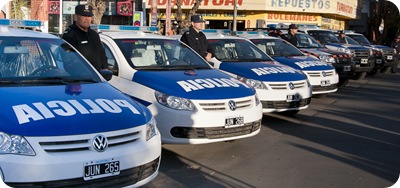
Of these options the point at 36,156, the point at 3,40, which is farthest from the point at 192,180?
the point at 3,40

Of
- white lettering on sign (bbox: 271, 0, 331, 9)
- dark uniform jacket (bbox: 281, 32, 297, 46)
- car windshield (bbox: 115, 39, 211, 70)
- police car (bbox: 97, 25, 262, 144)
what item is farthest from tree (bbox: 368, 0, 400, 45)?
police car (bbox: 97, 25, 262, 144)

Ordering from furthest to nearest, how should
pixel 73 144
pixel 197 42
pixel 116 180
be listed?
pixel 197 42, pixel 116 180, pixel 73 144

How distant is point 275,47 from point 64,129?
311 inches

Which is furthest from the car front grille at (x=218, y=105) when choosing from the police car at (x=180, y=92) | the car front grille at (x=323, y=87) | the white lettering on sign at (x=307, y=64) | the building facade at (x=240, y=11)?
the building facade at (x=240, y=11)

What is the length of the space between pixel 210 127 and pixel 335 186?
1.59m

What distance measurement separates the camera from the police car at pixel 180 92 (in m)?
5.61

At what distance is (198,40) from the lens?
848cm

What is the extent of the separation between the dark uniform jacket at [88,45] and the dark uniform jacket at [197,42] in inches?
97.1

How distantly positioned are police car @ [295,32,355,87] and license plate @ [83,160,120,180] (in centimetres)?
969

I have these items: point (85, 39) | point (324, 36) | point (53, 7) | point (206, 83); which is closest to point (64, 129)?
point (206, 83)

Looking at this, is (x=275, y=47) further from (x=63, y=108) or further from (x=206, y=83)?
(x=63, y=108)

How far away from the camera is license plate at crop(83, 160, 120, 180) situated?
353 cm

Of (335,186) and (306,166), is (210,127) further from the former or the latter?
(335,186)

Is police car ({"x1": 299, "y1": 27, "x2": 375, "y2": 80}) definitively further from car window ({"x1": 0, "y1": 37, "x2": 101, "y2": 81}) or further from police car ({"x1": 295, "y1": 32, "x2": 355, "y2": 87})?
car window ({"x1": 0, "y1": 37, "x2": 101, "y2": 81})
